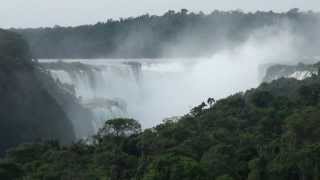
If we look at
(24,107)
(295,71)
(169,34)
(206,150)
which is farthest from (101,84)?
(169,34)

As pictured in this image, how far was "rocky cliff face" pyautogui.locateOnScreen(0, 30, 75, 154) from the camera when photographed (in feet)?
194

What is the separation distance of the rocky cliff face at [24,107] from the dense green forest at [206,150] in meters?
8.81

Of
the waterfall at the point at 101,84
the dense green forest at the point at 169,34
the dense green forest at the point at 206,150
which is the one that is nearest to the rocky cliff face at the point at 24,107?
the waterfall at the point at 101,84

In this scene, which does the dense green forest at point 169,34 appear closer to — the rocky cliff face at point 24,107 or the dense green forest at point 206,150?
the rocky cliff face at point 24,107

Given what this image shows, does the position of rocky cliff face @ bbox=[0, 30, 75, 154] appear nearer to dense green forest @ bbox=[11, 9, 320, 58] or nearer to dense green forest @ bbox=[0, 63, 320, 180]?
dense green forest @ bbox=[0, 63, 320, 180]

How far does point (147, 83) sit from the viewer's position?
305 feet

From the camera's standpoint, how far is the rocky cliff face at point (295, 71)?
70250 millimetres

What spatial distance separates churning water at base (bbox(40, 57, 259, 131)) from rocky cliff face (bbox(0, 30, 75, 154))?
8321 millimetres

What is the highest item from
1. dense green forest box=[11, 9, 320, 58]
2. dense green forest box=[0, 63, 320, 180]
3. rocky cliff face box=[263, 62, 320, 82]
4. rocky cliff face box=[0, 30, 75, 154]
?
dense green forest box=[11, 9, 320, 58]

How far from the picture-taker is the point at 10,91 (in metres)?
60.9

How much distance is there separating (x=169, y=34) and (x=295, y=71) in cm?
5948

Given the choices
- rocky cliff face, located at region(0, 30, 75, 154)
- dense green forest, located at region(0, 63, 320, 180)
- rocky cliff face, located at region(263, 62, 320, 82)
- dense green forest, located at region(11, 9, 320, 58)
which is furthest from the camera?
dense green forest, located at region(11, 9, 320, 58)

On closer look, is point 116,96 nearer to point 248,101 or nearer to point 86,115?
point 86,115

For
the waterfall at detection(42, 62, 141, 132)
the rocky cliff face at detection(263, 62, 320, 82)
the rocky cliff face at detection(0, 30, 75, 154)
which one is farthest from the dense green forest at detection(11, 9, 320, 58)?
the rocky cliff face at detection(0, 30, 75, 154)
